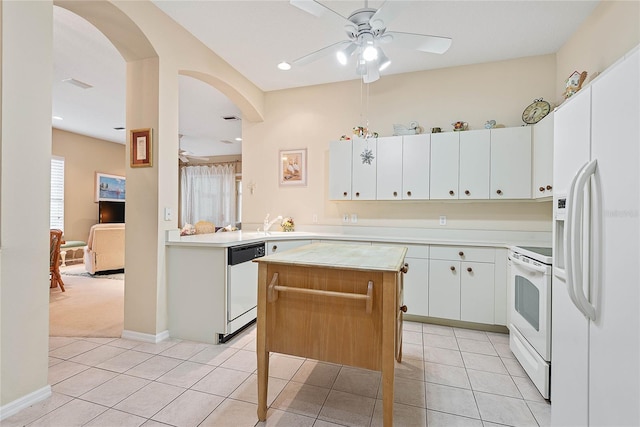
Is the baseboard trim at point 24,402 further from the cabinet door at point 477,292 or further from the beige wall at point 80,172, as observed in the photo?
the beige wall at point 80,172

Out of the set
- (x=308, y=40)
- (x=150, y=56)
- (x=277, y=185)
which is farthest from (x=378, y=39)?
(x=277, y=185)

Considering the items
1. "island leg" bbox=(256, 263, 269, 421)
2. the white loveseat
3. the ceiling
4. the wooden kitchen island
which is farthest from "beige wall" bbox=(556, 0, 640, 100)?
the white loveseat

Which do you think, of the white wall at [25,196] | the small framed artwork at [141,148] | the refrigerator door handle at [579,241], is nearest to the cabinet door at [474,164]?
the refrigerator door handle at [579,241]

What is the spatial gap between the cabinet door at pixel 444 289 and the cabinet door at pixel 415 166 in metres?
0.78

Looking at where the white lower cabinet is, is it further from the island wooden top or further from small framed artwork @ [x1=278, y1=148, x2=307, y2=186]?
small framed artwork @ [x1=278, y1=148, x2=307, y2=186]

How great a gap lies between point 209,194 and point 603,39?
8.42 metres

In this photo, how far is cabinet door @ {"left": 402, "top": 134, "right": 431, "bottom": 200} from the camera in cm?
333

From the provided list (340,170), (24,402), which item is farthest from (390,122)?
(24,402)

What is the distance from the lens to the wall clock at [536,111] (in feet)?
9.98

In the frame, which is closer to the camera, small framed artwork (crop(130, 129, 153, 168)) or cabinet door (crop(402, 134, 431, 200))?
small framed artwork (crop(130, 129, 153, 168))

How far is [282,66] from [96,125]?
476 cm

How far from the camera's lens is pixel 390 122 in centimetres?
377

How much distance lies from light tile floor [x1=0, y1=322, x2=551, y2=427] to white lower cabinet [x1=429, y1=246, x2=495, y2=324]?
379 mm

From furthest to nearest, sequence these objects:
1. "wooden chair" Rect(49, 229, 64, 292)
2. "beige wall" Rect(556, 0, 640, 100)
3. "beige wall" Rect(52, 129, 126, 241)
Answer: "beige wall" Rect(52, 129, 126, 241)
"wooden chair" Rect(49, 229, 64, 292)
"beige wall" Rect(556, 0, 640, 100)
